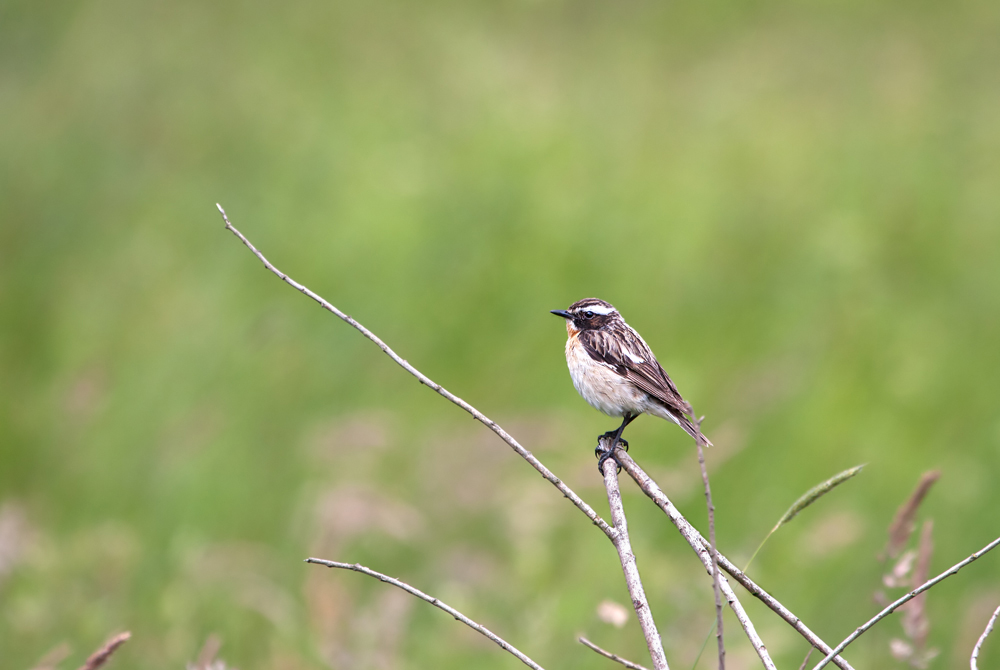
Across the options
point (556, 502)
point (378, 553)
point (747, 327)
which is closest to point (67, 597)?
point (378, 553)

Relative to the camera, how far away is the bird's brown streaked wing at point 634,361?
452 cm

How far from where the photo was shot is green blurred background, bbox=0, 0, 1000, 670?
531 cm

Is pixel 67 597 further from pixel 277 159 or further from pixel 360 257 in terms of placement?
pixel 277 159

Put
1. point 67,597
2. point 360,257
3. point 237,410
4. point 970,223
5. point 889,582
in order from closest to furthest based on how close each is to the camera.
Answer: point 889,582 → point 67,597 → point 237,410 → point 360,257 → point 970,223

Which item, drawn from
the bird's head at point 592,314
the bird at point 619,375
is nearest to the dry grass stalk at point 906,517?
the bird at point 619,375

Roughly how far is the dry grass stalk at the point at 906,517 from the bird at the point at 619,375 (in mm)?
1650

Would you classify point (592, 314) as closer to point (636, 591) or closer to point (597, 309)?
point (597, 309)

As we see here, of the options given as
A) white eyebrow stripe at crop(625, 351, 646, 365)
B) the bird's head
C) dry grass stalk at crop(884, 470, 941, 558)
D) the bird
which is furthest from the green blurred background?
dry grass stalk at crop(884, 470, 941, 558)

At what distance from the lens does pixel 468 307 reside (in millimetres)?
8742

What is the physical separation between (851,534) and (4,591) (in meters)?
4.84

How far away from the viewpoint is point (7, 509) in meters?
5.20

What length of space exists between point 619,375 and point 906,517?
6.79 feet

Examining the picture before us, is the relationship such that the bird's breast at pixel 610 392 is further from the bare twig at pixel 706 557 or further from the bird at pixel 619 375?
the bare twig at pixel 706 557

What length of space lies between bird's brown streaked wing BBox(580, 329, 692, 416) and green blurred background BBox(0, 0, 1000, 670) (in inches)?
22.2
